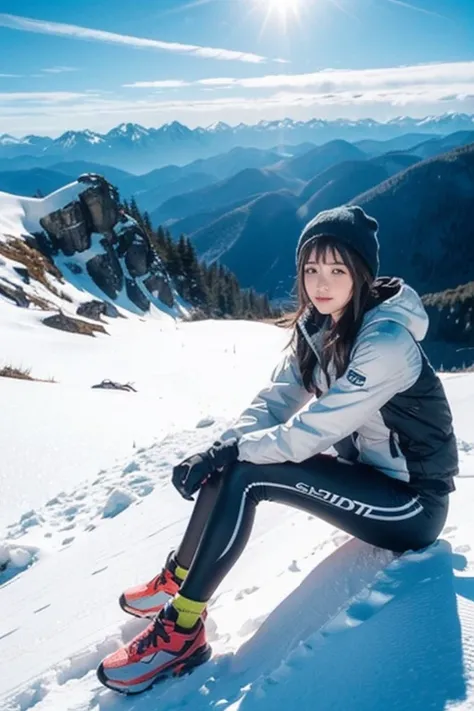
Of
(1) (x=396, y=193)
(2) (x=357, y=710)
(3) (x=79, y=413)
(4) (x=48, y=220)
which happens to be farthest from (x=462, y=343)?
(1) (x=396, y=193)

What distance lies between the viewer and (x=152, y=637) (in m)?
2.66

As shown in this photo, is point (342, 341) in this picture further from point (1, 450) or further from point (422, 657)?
point (1, 450)

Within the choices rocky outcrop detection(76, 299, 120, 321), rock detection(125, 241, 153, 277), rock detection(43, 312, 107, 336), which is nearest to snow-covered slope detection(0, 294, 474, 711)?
rock detection(43, 312, 107, 336)

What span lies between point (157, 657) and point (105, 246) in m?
41.0

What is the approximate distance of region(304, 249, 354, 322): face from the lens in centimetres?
279

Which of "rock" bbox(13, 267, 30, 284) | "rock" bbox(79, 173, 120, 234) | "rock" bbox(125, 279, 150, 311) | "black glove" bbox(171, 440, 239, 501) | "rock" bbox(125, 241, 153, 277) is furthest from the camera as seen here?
"rock" bbox(125, 241, 153, 277)

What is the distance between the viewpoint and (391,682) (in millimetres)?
1937

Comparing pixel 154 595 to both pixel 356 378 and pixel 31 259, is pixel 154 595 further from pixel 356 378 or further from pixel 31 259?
pixel 31 259

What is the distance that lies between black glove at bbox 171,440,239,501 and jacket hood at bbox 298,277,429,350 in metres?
0.94

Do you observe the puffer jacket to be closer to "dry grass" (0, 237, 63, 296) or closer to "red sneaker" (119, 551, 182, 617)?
"red sneaker" (119, 551, 182, 617)

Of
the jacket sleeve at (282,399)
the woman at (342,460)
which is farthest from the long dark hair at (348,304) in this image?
the jacket sleeve at (282,399)

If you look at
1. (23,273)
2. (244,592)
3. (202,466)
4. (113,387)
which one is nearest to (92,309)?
(23,273)

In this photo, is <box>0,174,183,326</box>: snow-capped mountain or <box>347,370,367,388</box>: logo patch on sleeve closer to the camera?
<box>347,370,367,388</box>: logo patch on sleeve

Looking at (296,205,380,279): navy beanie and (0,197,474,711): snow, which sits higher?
(296,205,380,279): navy beanie
